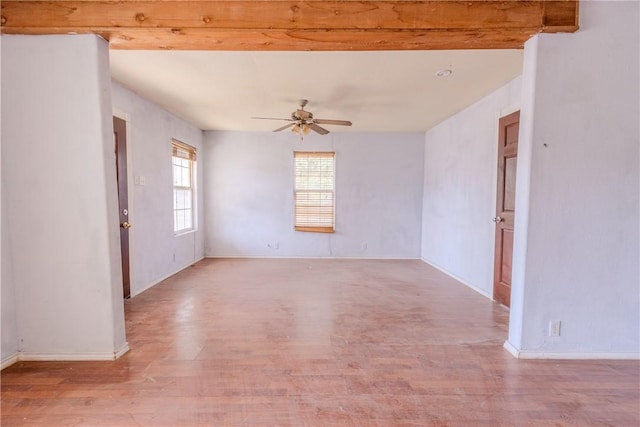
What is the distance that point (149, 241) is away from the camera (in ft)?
12.6

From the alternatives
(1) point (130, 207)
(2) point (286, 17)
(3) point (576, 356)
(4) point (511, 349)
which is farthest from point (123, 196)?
(3) point (576, 356)

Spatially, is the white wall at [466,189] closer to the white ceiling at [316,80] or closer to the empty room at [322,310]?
the white ceiling at [316,80]

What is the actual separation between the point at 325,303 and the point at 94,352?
80.9 inches

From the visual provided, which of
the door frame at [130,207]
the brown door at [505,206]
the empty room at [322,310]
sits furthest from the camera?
the door frame at [130,207]

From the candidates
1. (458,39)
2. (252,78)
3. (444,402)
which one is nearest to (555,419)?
(444,402)

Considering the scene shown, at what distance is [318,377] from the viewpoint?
1.95 meters

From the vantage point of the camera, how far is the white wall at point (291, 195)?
5613mm

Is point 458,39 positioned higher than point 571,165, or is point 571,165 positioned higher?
point 458,39

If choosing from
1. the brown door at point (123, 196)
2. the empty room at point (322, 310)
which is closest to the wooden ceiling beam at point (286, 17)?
the empty room at point (322, 310)

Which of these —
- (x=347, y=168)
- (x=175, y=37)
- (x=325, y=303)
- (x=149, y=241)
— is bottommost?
(x=325, y=303)

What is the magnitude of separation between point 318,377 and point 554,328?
1.74 m

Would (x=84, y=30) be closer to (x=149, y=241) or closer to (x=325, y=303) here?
(x=149, y=241)

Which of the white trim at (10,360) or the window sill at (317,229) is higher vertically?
the window sill at (317,229)

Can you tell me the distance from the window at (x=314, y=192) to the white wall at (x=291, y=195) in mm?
125
